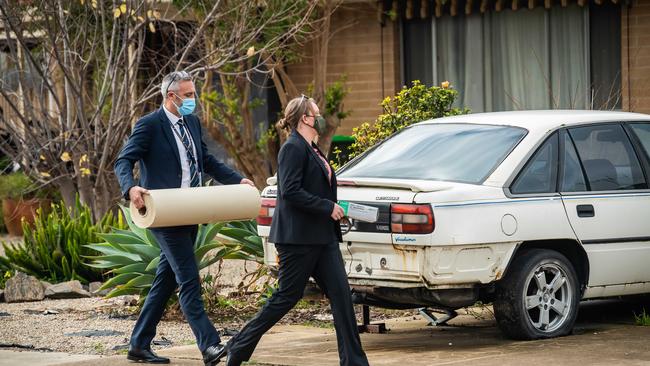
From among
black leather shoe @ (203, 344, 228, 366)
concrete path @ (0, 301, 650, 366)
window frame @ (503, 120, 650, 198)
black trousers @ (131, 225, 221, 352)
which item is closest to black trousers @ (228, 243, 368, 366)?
black leather shoe @ (203, 344, 228, 366)

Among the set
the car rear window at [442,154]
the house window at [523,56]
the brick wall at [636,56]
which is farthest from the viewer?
the house window at [523,56]

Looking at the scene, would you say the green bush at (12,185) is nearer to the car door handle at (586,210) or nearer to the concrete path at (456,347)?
the concrete path at (456,347)

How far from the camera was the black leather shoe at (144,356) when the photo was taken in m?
8.34

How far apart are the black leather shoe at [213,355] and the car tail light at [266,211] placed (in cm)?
135

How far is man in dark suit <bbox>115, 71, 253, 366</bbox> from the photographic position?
26.6 ft

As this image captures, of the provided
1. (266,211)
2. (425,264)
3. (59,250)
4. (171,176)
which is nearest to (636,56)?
(59,250)

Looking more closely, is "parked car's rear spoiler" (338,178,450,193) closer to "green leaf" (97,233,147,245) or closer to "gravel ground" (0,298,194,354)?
"gravel ground" (0,298,194,354)

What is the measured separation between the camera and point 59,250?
12.7 metres

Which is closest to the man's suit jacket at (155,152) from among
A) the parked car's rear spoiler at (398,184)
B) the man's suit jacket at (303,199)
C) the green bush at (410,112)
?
the parked car's rear spoiler at (398,184)

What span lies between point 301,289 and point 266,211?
1.52m

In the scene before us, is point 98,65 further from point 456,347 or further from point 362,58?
point 456,347

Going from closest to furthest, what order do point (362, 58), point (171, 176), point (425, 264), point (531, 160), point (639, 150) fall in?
point (425, 264)
point (171, 176)
point (531, 160)
point (639, 150)
point (362, 58)

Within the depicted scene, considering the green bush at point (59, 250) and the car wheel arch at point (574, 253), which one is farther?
the green bush at point (59, 250)

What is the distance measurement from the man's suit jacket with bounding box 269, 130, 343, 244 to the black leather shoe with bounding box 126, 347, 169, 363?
48.0 inches
